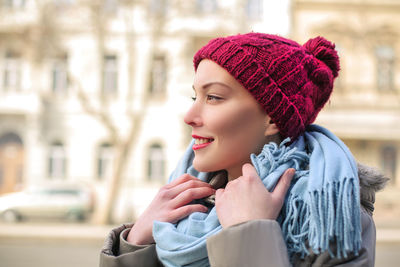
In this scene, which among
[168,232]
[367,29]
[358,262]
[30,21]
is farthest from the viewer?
[367,29]

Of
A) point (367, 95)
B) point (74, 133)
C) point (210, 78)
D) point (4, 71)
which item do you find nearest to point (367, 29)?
point (367, 95)

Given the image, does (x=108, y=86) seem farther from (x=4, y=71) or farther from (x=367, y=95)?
(x=367, y=95)

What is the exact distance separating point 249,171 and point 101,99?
17.5 meters

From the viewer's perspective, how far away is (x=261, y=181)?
56.6 inches

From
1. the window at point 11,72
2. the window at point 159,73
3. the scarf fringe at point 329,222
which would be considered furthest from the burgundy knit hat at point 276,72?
the window at point 11,72

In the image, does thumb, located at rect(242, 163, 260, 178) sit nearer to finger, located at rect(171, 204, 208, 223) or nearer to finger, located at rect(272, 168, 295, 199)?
finger, located at rect(272, 168, 295, 199)

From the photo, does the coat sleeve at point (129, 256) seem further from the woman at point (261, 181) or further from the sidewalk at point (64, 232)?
the sidewalk at point (64, 232)

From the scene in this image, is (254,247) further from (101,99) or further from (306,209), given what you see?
(101,99)

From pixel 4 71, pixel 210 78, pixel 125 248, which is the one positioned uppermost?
pixel 210 78

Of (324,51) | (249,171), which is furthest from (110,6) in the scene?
(249,171)

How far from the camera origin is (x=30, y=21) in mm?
16406

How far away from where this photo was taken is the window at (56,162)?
59.6 feet

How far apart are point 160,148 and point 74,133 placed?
3.28 metres

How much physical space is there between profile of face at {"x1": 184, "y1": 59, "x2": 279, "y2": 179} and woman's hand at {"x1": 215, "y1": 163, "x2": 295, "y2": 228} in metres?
0.13
